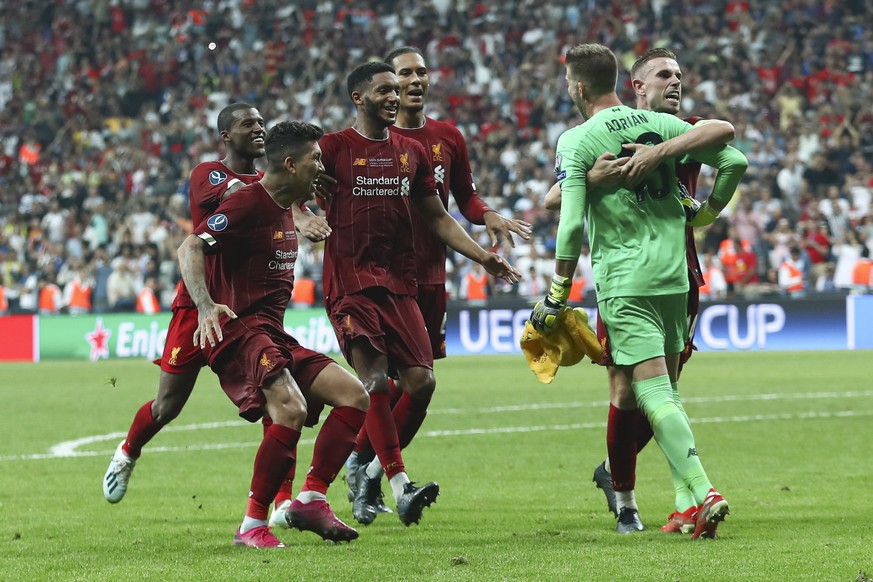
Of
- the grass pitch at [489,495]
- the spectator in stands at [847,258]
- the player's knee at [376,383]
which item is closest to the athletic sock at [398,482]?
the grass pitch at [489,495]

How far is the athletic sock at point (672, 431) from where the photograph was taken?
5.85 m

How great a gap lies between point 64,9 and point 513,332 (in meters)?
19.1

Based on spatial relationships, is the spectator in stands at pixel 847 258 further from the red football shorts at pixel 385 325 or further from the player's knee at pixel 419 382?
the red football shorts at pixel 385 325

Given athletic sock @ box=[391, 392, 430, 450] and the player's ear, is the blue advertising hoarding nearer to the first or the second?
athletic sock @ box=[391, 392, 430, 450]

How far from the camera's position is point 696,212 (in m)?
6.56

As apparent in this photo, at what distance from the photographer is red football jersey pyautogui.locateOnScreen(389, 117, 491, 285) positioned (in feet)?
25.9

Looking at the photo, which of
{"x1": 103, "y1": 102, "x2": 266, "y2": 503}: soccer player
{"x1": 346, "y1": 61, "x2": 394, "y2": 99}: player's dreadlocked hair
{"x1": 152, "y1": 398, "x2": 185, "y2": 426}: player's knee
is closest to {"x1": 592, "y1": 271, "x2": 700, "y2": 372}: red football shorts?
{"x1": 346, "y1": 61, "x2": 394, "y2": 99}: player's dreadlocked hair

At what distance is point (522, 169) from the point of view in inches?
1095

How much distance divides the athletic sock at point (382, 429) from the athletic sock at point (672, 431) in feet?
4.98

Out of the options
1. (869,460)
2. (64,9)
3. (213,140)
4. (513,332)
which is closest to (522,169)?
(513,332)

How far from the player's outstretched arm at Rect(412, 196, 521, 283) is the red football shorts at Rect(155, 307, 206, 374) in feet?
4.42

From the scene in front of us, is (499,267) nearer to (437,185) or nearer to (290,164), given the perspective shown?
(437,185)

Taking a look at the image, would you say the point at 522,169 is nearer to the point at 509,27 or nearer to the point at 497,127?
the point at 497,127

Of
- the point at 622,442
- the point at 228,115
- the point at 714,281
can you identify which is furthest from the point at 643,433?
the point at 714,281
